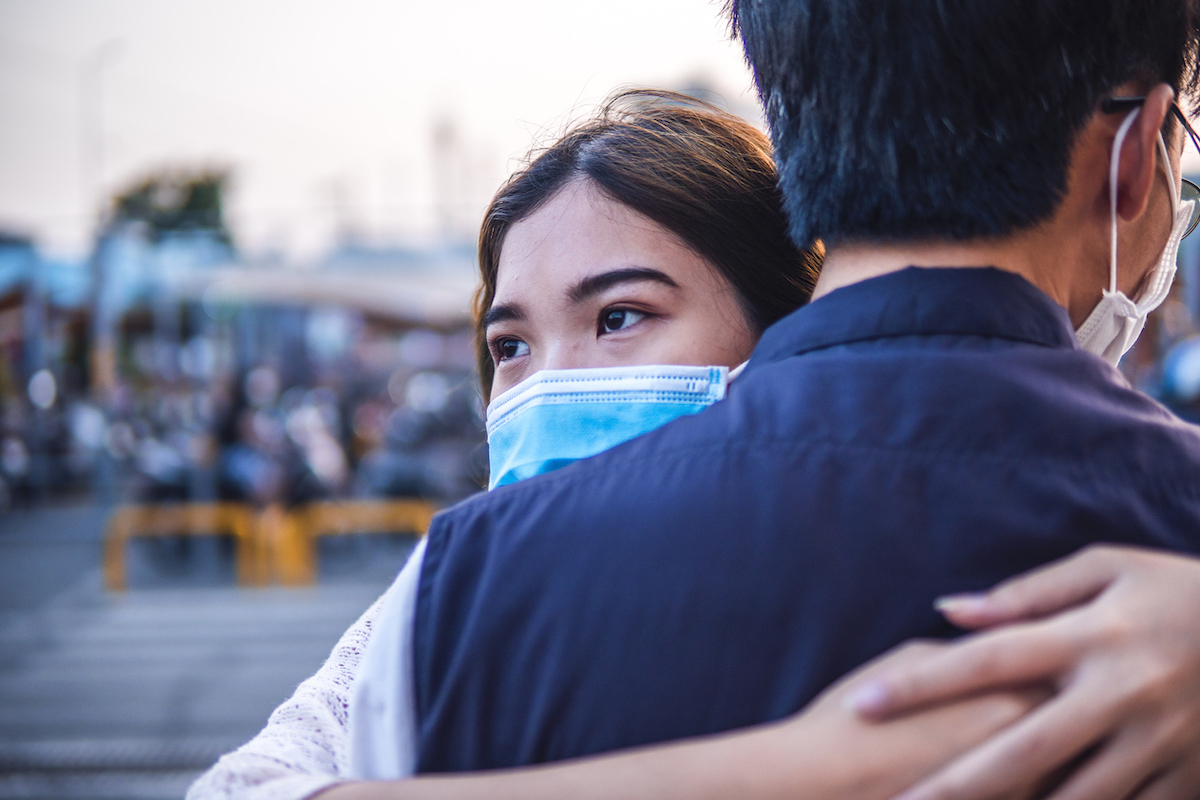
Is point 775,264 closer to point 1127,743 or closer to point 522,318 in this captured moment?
point 522,318

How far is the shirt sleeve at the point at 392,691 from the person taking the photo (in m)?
0.85

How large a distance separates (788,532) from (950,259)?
332mm

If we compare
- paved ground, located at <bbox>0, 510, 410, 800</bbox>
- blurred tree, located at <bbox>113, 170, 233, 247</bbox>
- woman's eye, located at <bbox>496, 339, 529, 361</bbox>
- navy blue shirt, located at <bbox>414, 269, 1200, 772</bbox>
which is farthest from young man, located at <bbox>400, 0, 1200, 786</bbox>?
blurred tree, located at <bbox>113, 170, 233, 247</bbox>

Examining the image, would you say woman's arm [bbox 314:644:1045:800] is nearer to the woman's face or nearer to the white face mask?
the white face mask

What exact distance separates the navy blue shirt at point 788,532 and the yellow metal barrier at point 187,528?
8.78 meters

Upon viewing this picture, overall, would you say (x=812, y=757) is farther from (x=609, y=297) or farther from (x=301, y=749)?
(x=609, y=297)

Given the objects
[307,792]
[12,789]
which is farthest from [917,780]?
[12,789]

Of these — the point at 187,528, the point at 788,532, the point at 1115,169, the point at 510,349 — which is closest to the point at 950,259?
the point at 1115,169

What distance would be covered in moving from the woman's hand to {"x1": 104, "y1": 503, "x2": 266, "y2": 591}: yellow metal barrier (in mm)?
9022

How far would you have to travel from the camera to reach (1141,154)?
931 mm

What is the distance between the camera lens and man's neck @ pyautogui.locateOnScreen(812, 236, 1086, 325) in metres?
0.90

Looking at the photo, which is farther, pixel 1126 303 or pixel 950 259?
pixel 1126 303

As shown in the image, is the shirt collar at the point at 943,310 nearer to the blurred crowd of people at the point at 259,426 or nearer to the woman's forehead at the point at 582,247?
the woman's forehead at the point at 582,247

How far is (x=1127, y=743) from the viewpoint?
2.42 feet
